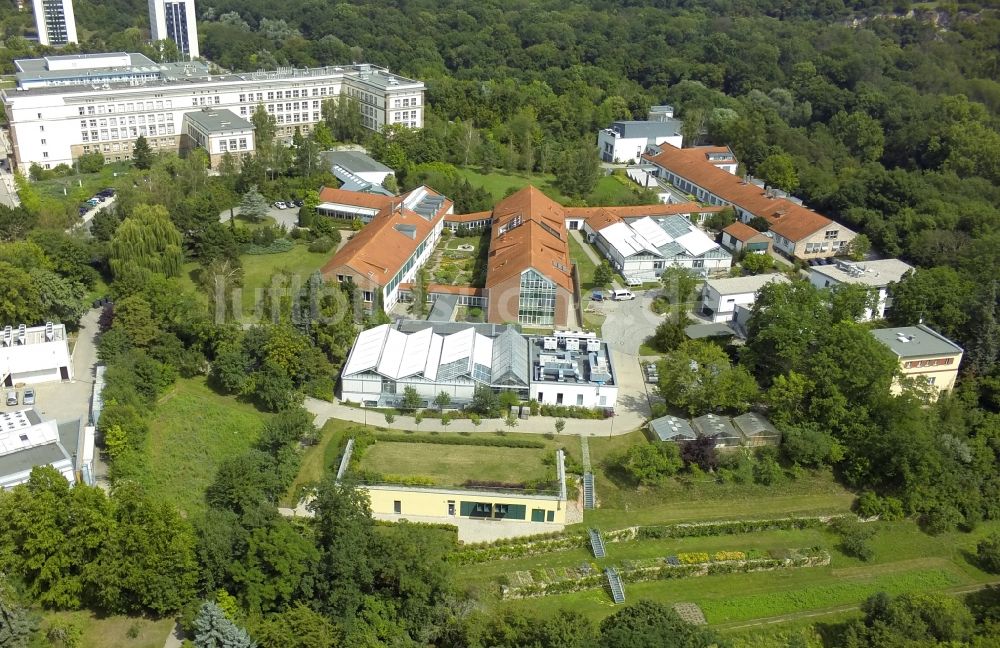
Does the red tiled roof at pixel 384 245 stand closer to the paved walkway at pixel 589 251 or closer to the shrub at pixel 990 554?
the paved walkway at pixel 589 251

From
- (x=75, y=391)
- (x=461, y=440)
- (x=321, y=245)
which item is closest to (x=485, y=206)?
(x=321, y=245)

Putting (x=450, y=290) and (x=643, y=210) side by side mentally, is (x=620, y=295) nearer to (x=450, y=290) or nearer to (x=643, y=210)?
(x=450, y=290)

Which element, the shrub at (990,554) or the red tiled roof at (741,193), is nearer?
the shrub at (990,554)

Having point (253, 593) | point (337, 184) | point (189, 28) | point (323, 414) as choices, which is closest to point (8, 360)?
point (323, 414)

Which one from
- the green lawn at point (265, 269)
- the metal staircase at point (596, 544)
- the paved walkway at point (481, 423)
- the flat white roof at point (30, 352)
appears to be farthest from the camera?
the green lawn at point (265, 269)

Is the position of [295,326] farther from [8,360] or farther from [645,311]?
[645,311]

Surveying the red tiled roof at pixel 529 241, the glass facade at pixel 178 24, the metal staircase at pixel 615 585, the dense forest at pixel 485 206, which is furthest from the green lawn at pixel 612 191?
the glass facade at pixel 178 24

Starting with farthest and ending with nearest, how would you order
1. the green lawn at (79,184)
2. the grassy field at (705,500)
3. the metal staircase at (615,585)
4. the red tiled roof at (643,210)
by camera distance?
1. the red tiled roof at (643,210)
2. the green lawn at (79,184)
3. the grassy field at (705,500)
4. the metal staircase at (615,585)
